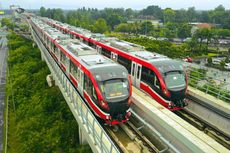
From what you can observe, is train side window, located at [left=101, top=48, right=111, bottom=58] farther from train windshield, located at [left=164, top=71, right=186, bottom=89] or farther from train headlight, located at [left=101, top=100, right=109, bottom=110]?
train headlight, located at [left=101, top=100, right=109, bottom=110]

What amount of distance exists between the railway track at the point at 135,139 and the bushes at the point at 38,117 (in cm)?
279

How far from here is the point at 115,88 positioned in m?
14.1

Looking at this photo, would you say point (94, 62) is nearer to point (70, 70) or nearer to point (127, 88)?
point (127, 88)

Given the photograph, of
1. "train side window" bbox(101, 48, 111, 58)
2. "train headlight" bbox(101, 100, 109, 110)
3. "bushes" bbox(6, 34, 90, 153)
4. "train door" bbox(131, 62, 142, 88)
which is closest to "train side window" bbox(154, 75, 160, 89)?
"train door" bbox(131, 62, 142, 88)

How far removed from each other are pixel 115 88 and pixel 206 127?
639cm

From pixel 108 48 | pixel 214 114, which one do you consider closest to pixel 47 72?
pixel 108 48

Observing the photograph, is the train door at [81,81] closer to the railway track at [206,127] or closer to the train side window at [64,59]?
the train side window at [64,59]

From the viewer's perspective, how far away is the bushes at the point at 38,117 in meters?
19.0

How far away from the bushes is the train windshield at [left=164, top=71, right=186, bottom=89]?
6702 millimetres

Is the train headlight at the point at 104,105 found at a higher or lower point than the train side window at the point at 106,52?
lower

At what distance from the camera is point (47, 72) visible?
118ft

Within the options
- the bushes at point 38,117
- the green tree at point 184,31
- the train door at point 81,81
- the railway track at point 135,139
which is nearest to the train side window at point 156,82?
the railway track at point 135,139

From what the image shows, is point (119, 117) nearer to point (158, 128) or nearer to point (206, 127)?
point (158, 128)

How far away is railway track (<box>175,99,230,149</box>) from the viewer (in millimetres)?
13938
